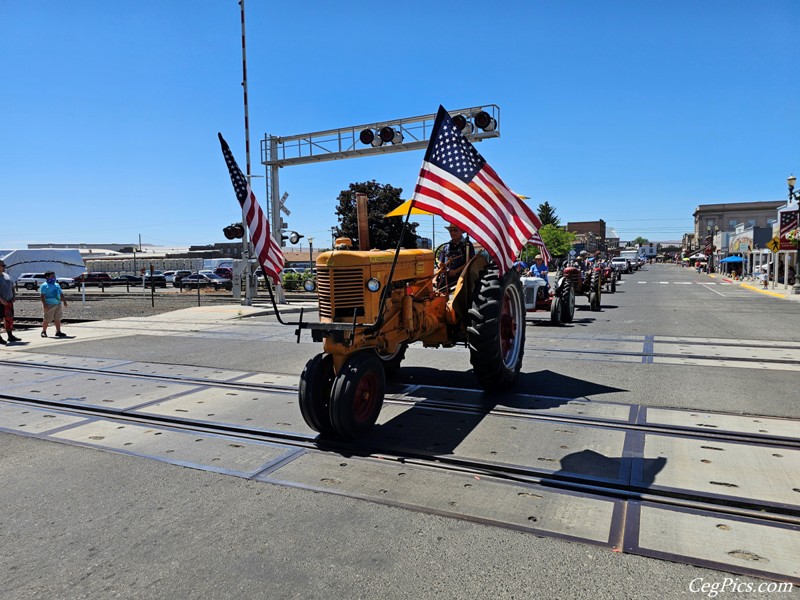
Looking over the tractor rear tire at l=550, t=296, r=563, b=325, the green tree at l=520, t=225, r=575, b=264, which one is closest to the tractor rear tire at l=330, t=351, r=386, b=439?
the tractor rear tire at l=550, t=296, r=563, b=325

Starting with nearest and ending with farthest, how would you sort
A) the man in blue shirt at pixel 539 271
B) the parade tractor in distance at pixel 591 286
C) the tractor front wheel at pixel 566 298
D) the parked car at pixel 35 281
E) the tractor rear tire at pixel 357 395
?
the tractor rear tire at pixel 357 395, the tractor front wheel at pixel 566 298, the man in blue shirt at pixel 539 271, the parade tractor in distance at pixel 591 286, the parked car at pixel 35 281

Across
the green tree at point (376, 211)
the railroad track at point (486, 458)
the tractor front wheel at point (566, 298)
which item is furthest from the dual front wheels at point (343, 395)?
the green tree at point (376, 211)

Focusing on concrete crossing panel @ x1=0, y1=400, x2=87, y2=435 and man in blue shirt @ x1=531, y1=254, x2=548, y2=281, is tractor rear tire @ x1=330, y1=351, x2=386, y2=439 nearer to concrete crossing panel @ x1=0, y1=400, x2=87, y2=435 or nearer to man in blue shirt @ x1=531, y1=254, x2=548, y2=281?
concrete crossing panel @ x1=0, y1=400, x2=87, y2=435

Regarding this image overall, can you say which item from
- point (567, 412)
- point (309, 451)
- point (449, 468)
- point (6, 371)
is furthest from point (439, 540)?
point (6, 371)

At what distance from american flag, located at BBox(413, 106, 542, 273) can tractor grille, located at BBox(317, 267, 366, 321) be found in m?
0.97

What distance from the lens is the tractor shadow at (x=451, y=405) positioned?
5121 mm

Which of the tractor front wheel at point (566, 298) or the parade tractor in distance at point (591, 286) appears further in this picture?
the parade tractor in distance at point (591, 286)

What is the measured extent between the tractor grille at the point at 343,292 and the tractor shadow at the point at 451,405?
3.84ft

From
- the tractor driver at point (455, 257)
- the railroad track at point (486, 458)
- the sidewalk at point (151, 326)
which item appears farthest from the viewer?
the sidewalk at point (151, 326)

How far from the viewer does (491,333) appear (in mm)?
6281

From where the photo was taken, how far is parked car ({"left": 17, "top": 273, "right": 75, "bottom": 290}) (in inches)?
1678

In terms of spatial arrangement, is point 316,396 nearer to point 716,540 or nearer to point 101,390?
point 716,540

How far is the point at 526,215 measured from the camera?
5879mm

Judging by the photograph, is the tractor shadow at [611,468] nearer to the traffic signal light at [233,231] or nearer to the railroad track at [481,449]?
the railroad track at [481,449]
